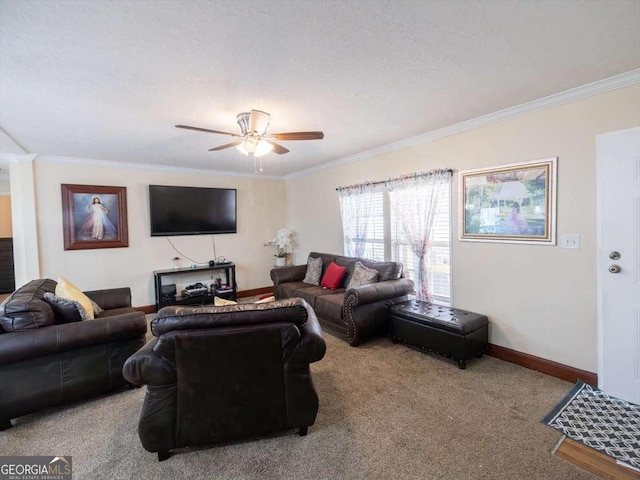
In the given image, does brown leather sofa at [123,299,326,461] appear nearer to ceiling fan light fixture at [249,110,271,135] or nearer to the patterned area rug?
ceiling fan light fixture at [249,110,271,135]

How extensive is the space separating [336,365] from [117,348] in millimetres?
1962

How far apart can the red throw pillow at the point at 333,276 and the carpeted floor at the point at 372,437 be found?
176 centimetres

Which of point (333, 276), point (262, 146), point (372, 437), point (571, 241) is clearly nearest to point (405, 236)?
point (333, 276)

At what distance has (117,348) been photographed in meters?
2.53

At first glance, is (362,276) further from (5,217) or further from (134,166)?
(5,217)

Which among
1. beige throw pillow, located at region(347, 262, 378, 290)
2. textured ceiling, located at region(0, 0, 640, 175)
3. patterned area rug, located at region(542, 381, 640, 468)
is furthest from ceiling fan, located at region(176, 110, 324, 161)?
patterned area rug, located at region(542, 381, 640, 468)

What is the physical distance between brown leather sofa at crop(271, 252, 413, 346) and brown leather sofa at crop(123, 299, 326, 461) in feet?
5.15

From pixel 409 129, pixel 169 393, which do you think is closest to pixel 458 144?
pixel 409 129

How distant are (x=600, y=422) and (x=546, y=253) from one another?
4.43 ft

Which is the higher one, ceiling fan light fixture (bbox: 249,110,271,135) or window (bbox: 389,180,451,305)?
ceiling fan light fixture (bbox: 249,110,271,135)

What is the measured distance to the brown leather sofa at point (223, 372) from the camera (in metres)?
1.77

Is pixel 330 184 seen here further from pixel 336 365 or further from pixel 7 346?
pixel 7 346

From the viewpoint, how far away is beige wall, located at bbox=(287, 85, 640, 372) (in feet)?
8.43

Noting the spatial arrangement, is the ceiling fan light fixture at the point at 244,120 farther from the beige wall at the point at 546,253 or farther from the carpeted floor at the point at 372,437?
the carpeted floor at the point at 372,437
